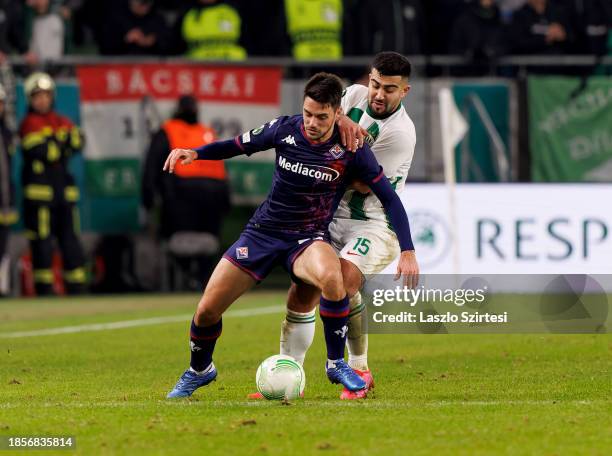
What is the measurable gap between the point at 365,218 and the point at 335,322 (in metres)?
1.09

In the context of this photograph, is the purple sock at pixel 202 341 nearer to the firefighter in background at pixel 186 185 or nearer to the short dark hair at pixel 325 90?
the short dark hair at pixel 325 90

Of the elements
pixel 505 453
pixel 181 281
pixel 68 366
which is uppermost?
pixel 505 453

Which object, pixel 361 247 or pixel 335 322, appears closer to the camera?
pixel 335 322

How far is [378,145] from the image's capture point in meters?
9.82

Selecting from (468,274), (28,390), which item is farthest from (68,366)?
(468,274)

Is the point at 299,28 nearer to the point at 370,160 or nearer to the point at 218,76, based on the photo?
the point at 218,76

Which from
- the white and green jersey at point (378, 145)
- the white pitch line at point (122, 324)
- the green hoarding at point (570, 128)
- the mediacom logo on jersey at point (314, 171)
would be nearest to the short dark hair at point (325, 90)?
the mediacom logo on jersey at point (314, 171)

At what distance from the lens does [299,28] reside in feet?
64.8

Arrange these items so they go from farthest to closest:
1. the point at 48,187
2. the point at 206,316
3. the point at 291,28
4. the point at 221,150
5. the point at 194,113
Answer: the point at 291,28 → the point at 194,113 → the point at 48,187 → the point at 221,150 → the point at 206,316

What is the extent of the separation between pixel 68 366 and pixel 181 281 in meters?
8.50

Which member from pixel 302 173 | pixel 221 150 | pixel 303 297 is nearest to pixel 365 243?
pixel 303 297

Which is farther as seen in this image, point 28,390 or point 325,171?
point 28,390

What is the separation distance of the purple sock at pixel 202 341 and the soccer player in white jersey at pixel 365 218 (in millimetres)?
438

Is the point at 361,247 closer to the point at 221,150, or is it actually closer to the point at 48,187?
the point at 221,150
